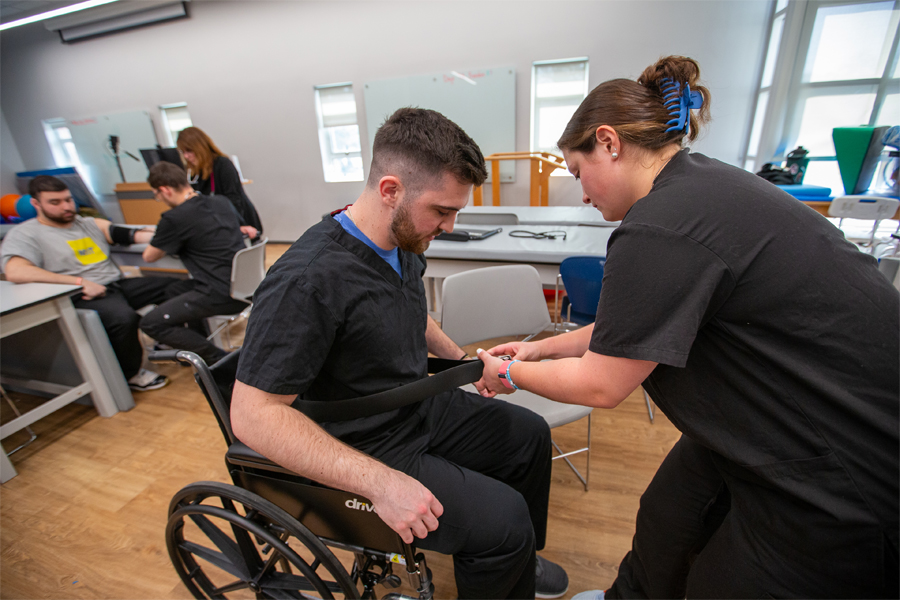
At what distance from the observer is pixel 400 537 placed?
78cm

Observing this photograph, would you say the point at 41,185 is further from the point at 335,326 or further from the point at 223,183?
the point at 335,326

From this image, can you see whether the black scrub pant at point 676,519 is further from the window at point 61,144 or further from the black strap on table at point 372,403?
the window at point 61,144

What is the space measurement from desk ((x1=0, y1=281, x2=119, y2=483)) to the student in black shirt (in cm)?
29

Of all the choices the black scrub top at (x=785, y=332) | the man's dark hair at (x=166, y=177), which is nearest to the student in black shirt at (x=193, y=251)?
the man's dark hair at (x=166, y=177)

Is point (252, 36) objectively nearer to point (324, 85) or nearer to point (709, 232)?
point (324, 85)

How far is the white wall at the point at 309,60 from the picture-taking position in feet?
13.5

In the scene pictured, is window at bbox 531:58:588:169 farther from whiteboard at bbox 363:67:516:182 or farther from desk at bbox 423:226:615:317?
desk at bbox 423:226:615:317

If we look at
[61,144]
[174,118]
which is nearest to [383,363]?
[174,118]

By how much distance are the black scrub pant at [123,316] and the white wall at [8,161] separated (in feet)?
23.9

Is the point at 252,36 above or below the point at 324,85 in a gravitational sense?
above

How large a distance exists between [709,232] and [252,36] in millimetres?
6454

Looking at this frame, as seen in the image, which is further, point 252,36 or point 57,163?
point 57,163

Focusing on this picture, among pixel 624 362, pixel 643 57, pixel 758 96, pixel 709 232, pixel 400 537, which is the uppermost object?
pixel 643 57

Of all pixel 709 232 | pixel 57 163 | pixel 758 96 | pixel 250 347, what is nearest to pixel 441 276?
pixel 250 347
